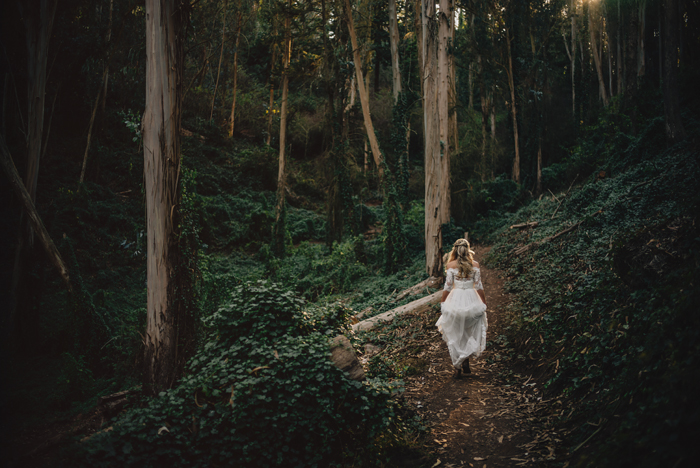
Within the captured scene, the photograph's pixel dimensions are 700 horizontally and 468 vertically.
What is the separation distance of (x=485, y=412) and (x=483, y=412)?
0.08 feet

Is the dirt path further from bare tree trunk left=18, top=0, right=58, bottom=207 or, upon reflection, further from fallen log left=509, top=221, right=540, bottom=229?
bare tree trunk left=18, top=0, right=58, bottom=207

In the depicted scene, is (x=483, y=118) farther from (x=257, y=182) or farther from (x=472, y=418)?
(x=472, y=418)

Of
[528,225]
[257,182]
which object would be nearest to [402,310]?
[528,225]

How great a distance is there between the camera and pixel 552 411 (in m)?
4.32

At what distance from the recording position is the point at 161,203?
20.4 ft

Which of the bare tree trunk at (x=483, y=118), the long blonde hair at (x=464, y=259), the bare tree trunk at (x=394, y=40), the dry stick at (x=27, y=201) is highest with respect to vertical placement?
the bare tree trunk at (x=394, y=40)

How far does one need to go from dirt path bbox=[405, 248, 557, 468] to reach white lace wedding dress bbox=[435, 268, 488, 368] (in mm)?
477

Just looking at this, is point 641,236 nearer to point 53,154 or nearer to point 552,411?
point 552,411

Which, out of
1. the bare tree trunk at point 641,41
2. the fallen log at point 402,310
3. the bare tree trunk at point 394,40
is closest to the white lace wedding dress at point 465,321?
the fallen log at point 402,310

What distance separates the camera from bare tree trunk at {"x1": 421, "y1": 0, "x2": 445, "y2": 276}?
36.9ft

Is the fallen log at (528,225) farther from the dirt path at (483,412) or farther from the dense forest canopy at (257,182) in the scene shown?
the dirt path at (483,412)

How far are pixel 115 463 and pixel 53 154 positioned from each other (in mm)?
16969

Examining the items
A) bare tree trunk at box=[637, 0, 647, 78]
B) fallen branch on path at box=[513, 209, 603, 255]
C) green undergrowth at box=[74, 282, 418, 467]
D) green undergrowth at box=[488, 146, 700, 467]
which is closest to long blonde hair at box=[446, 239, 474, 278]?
green undergrowth at box=[488, 146, 700, 467]

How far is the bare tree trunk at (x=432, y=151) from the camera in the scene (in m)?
11.2
